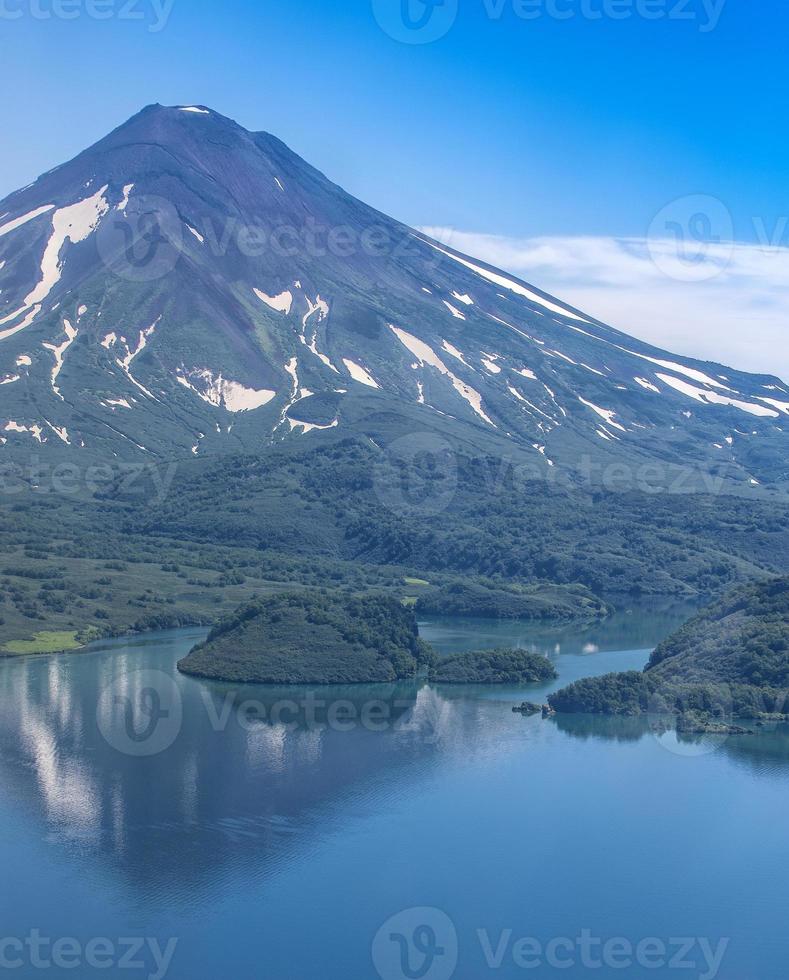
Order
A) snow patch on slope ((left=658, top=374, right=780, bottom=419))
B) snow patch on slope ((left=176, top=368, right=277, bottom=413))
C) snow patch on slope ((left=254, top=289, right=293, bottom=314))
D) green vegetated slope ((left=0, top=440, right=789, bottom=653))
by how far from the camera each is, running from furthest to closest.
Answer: snow patch on slope ((left=658, top=374, right=780, bottom=419))
snow patch on slope ((left=254, top=289, right=293, bottom=314))
snow patch on slope ((left=176, top=368, right=277, bottom=413))
green vegetated slope ((left=0, top=440, right=789, bottom=653))

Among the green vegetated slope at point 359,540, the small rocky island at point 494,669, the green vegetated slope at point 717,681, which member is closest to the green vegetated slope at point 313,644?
the small rocky island at point 494,669

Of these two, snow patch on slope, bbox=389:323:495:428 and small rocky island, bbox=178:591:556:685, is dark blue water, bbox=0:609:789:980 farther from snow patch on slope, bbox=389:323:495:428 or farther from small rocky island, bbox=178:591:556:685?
snow patch on slope, bbox=389:323:495:428

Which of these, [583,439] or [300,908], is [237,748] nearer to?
[300,908]

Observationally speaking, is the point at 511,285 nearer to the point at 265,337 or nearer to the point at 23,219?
the point at 265,337

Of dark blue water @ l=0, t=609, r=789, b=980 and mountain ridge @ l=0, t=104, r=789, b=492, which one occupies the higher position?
mountain ridge @ l=0, t=104, r=789, b=492

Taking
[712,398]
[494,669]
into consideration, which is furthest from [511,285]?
[494,669]

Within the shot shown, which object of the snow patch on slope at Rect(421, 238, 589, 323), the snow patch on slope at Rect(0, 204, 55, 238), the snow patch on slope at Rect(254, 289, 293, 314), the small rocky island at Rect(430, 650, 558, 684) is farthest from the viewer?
the snow patch on slope at Rect(421, 238, 589, 323)

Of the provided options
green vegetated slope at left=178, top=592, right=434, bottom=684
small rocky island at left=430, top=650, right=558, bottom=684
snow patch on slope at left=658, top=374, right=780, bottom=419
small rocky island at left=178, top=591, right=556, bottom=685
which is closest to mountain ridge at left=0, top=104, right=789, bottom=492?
snow patch on slope at left=658, top=374, right=780, bottom=419
